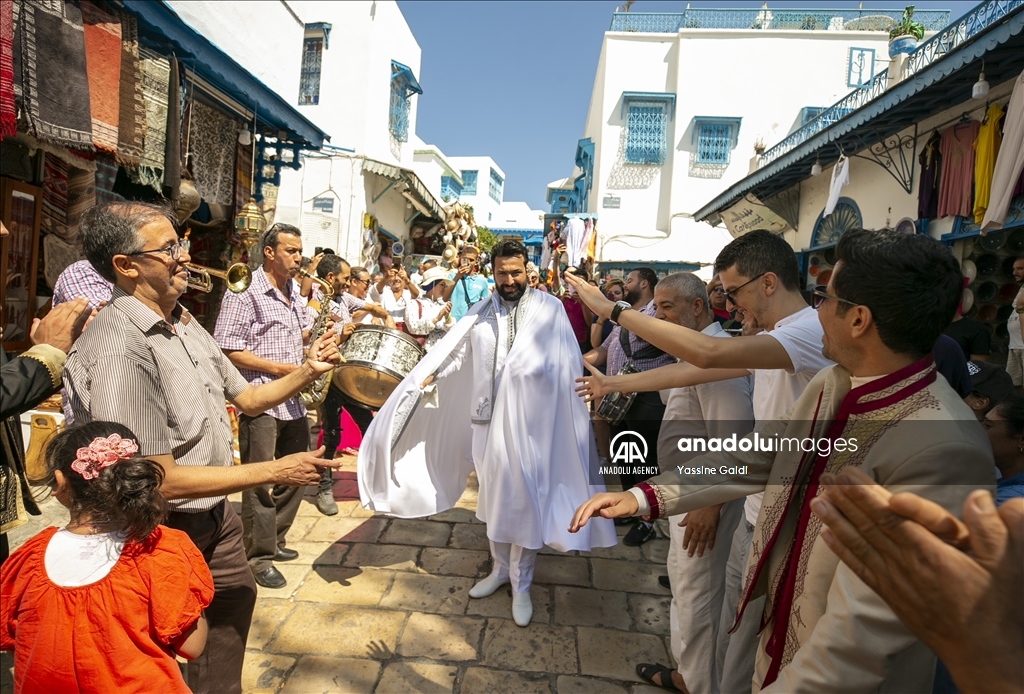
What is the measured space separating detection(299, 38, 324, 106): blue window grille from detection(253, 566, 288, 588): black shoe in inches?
535

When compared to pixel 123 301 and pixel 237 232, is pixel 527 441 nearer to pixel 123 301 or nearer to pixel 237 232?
pixel 123 301

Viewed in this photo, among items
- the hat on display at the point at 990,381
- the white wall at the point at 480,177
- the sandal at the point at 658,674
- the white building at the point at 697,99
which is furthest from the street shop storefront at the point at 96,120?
the white wall at the point at 480,177

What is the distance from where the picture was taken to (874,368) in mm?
1427

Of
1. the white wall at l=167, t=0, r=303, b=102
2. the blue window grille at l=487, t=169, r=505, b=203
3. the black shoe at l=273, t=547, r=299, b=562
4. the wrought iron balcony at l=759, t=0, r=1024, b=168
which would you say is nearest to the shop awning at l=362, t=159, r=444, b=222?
the white wall at l=167, t=0, r=303, b=102

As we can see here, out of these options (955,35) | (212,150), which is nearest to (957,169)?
(955,35)

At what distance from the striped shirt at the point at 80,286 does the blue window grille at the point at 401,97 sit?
13.5m

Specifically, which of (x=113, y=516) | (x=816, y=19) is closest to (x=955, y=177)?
(x=113, y=516)

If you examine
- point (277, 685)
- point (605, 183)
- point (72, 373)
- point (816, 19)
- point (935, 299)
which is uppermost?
point (816, 19)

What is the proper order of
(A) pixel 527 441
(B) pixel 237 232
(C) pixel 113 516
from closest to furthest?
1. (C) pixel 113 516
2. (A) pixel 527 441
3. (B) pixel 237 232

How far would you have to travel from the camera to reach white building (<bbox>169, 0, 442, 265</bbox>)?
41.2 feet

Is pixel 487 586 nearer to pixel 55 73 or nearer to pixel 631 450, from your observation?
pixel 631 450

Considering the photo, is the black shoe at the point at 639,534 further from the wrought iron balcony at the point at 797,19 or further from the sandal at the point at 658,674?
the wrought iron balcony at the point at 797,19

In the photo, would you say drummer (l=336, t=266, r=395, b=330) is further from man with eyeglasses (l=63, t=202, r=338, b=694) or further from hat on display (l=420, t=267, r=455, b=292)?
man with eyeglasses (l=63, t=202, r=338, b=694)

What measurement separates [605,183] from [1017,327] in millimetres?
14937
